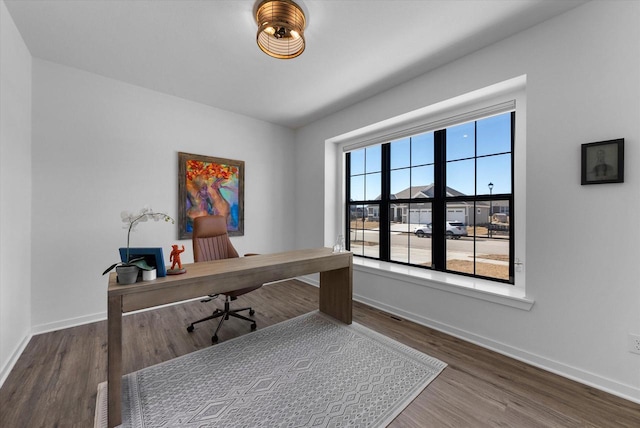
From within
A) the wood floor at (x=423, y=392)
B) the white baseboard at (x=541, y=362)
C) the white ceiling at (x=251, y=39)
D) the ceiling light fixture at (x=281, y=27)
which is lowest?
the wood floor at (x=423, y=392)

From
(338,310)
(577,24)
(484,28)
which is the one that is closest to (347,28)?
(484,28)

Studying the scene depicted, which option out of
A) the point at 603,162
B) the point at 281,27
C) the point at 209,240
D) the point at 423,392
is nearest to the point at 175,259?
the point at 209,240

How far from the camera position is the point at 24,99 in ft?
7.43

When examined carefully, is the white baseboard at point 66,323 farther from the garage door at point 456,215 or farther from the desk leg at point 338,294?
the garage door at point 456,215

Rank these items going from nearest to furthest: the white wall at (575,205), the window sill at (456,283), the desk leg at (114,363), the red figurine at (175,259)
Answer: the desk leg at (114,363) → the white wall at (575,205) → the red figurine at (175,259) → the window sill at (456,283)

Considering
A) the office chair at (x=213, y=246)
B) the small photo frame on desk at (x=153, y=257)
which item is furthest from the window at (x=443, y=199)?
the small photo frame on desk at (x=153, y=257)

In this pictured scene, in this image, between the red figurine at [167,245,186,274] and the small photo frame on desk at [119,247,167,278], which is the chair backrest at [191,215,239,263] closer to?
the red figurine at [167,245,186,274]

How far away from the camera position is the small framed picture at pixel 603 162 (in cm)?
163

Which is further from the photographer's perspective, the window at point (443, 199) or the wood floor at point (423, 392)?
the window at point (443, 199)

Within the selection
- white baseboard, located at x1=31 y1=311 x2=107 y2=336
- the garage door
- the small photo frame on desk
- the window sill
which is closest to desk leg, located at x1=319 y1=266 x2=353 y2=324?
the window sill

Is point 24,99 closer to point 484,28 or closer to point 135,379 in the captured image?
point 135,379

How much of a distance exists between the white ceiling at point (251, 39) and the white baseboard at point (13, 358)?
257 cm

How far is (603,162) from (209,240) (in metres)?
3.29

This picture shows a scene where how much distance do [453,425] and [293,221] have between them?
349 cm
